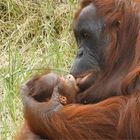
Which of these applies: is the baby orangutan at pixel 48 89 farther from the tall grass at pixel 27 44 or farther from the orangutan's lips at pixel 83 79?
the tall grass at pixel 27 44

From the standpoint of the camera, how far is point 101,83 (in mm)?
3859

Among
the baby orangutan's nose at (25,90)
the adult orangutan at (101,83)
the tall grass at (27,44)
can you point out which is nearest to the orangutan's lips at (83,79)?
the adult orangutan at (101,83)

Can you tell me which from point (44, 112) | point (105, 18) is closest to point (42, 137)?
point (44, 112)

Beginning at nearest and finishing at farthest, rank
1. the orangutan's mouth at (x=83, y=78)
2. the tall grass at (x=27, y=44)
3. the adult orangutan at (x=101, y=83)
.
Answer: the adult orangutan at (x=101, y=83) → the orangutan's mouth at (x=83, y=78) → the tall grass at (x=27, y=44)

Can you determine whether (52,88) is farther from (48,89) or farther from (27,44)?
(27,44)

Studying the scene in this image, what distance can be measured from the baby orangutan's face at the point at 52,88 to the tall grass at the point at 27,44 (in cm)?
86

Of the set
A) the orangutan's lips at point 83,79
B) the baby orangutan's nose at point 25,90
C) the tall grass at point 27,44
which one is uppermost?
the orangutan's lips at point 83,79

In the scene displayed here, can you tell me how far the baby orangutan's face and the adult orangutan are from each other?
3cm

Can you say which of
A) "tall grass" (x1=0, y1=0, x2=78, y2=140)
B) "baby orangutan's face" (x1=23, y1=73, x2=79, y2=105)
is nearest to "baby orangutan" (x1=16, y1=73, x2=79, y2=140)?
"baby orangutan's face" (x1=23, y1=73, x2=79, y2=105)

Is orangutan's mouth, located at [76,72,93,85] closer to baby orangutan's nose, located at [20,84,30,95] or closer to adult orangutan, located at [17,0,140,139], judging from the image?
adult orangutan, located at [17,0,140,139]

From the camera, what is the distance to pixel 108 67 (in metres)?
3.85

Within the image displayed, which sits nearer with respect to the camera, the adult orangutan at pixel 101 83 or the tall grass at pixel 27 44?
the adult orangutan at pixel 101 83

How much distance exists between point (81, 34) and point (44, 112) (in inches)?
18.2

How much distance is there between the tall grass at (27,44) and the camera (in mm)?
5094
